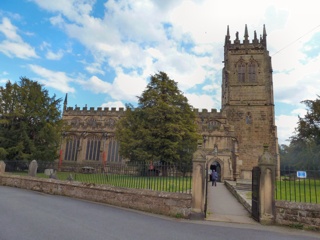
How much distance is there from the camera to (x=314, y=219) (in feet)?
22.9

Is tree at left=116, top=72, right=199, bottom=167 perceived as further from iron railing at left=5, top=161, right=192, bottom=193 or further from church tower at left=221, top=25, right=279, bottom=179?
church tower at left=221, top=25, right=279, bottom=179

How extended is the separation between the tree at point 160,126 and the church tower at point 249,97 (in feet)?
45.1

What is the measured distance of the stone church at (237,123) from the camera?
116ft

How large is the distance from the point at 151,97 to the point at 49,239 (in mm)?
20635

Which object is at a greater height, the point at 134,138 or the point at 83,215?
the point at 134,138

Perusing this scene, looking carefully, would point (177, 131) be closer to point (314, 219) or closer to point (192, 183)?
point (192, 183)

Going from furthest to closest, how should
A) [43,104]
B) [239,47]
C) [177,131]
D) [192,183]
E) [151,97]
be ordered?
[239,47] < [43,104] < [151,97] < [177,131] < [192,183]

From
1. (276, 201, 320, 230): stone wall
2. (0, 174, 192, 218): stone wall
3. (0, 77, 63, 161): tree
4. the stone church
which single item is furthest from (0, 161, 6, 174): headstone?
the stone church

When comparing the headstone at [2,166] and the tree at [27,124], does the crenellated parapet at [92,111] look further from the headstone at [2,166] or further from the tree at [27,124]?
the headstone at [2,166]

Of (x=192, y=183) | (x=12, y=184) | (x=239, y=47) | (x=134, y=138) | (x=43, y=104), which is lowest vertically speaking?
(x=12, y=184)

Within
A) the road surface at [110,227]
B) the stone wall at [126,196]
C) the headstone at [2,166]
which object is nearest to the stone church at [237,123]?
the headstone at [2,166]

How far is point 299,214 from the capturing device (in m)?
7.16

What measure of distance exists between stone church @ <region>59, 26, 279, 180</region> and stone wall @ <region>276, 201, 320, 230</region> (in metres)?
25.6

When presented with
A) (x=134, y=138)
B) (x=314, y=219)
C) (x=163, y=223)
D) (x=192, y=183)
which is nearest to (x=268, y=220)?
(x=314, y=219)
